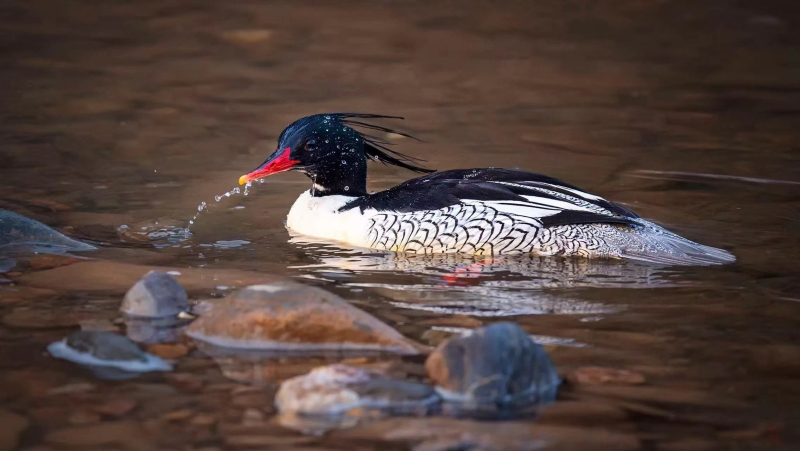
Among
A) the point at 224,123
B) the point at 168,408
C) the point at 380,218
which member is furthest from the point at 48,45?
the point at 168,408

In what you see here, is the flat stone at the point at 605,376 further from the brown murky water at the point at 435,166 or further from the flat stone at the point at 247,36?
the flat stone at the point at 247,36

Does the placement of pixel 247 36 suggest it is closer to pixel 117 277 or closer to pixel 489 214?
Result: pixel 489 214

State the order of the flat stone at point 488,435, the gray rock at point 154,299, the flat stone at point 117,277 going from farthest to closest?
the flat stone at point 117,277 < the gray rock at point 154,299 < the flat stone at point 488,435

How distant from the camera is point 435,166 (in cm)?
1059

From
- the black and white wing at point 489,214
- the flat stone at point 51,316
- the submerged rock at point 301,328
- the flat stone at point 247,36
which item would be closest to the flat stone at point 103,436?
the submerged rock at point 301,328

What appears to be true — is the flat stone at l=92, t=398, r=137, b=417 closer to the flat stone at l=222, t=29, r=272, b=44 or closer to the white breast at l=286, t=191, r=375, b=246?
the white breast at l=286, t=191, r=375, b=246

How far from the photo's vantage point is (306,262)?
776 cm

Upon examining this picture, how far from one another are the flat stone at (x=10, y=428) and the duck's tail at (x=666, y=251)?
425 centimetres

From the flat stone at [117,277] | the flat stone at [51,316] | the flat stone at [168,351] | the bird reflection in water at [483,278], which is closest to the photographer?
the flat stone at [168,351]

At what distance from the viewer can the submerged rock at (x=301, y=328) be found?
5883 millimetres

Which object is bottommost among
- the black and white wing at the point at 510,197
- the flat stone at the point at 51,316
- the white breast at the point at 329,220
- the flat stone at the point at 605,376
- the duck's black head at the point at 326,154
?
the flat stone at the point at 605,376

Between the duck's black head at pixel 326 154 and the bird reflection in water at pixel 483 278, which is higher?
the duck's black head at pixel 326 154

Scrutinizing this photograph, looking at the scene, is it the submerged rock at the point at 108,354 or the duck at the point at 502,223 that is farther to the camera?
the duck at the point at 502,223

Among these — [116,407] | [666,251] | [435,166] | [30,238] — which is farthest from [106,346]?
[435,166]
